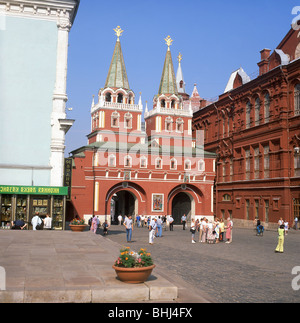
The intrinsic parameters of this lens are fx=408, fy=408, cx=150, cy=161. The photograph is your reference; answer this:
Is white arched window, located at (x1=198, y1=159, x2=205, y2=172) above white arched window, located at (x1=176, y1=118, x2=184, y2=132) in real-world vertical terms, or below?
below

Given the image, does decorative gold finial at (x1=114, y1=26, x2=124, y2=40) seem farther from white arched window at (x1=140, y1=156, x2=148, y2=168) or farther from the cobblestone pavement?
the cobblestone pavement

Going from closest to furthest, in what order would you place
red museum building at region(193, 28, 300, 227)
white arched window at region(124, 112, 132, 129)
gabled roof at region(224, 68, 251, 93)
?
red museum building at region(193, 28, 300, 227) < gabled roof at region(224, 68, 251, 93) < white arched window at region(124, 112, 132, 129)

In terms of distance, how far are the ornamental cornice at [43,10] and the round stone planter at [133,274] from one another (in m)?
22.0

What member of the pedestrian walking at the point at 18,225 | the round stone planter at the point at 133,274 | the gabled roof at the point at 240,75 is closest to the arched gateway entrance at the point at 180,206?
the gabled roof at the point at 240,75

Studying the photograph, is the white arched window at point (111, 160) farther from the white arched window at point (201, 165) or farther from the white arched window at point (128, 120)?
the white arched window at point (201, 165)

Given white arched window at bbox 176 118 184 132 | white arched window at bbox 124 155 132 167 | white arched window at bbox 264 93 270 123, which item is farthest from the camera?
white arched window at bbox 176 118 184 132

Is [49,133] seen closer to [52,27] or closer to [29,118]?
[29,118]

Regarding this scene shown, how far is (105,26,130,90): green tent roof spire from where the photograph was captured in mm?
57781

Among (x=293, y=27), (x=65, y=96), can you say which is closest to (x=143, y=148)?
(x=293, y=27)

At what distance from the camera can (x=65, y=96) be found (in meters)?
27.1

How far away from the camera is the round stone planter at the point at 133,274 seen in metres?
8.95

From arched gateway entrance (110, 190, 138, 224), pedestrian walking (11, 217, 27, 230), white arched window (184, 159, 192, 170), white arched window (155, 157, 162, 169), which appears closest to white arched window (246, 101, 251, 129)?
white arched window (184, 159, 192, 170)

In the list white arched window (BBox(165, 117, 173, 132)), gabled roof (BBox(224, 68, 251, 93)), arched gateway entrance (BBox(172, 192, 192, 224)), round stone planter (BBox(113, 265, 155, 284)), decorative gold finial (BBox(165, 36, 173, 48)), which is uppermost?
decorative gold finial (BBox(165, 36, 173, 48))
